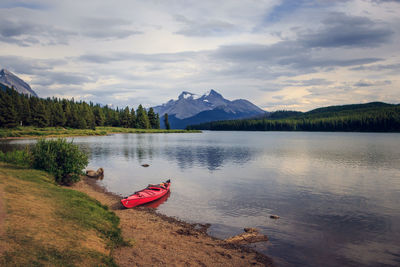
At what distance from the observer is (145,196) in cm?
2517

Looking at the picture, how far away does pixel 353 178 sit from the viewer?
39781 mm

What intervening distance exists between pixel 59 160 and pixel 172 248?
2085 cm

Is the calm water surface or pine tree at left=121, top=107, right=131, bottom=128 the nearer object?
the calm water surface

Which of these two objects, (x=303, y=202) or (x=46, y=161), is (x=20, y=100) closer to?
(x=46, y=161)

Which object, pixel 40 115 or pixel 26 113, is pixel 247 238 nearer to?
pixel 40 115

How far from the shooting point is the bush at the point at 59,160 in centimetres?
2840

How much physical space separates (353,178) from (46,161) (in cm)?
4305

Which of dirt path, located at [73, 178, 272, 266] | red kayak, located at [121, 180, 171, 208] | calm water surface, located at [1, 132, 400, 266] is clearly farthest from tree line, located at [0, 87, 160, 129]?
dirt path, located at [73, 178, 272, 266]

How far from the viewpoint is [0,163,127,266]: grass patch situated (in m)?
10.2

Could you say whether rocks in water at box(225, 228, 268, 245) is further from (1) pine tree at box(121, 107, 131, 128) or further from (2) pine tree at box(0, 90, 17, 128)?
(1) pine tree at box(121, 107, 131, 128)

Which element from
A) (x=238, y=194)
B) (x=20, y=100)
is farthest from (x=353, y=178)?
(x=20, y=100)

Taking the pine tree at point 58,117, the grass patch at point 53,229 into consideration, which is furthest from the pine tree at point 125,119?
the grass patch at point 53,229

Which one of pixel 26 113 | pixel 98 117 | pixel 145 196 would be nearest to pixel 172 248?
pixel 145 196

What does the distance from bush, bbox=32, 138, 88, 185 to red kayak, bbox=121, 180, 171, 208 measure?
9.31m
